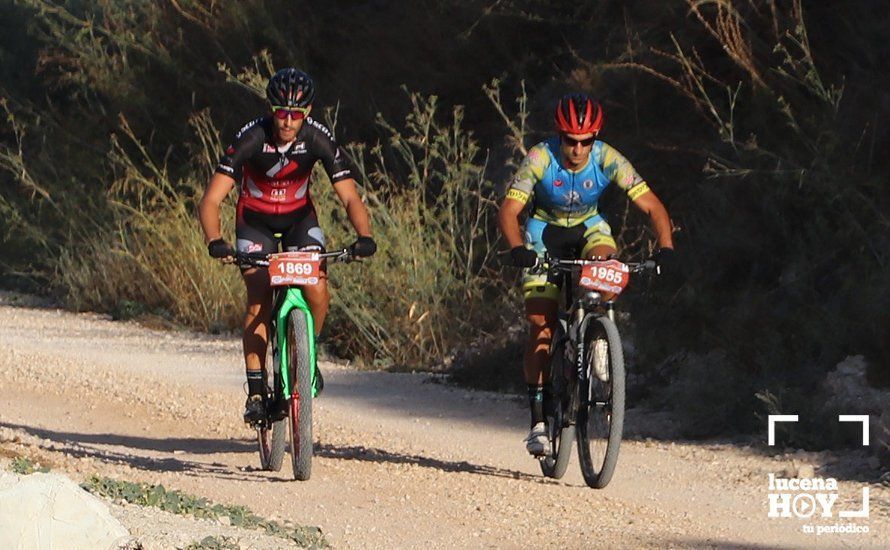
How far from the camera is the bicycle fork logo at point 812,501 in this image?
8336mm

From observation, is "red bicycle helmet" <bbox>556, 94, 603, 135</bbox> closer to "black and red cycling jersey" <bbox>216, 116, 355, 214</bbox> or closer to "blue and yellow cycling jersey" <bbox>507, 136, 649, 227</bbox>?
"blue and yellow cycling jersey" <bbox>507, 136, 649, 227</bbox>

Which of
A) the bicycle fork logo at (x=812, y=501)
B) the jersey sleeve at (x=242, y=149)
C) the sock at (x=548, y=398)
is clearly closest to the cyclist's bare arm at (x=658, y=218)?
the sock at (x=548, y=398)

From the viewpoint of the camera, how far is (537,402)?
9.45 metres

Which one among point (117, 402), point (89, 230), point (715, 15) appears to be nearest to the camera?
point (117, 402)

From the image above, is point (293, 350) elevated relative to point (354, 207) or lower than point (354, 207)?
lower

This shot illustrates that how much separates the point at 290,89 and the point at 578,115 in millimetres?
1407

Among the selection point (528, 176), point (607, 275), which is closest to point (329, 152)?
point (528, 176)

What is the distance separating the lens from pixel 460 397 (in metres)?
Result: 12.8

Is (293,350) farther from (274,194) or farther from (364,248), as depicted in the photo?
(274,194)

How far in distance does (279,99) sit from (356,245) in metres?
0.81

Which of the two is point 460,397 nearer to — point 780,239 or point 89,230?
point 780,239

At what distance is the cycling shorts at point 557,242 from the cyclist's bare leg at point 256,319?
1300mm

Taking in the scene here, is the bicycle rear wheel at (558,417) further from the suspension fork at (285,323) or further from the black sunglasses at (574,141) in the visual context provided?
the suspension fork at (285,323)

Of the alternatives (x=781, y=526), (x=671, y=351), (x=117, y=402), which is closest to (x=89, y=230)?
(x=117, y=402)
